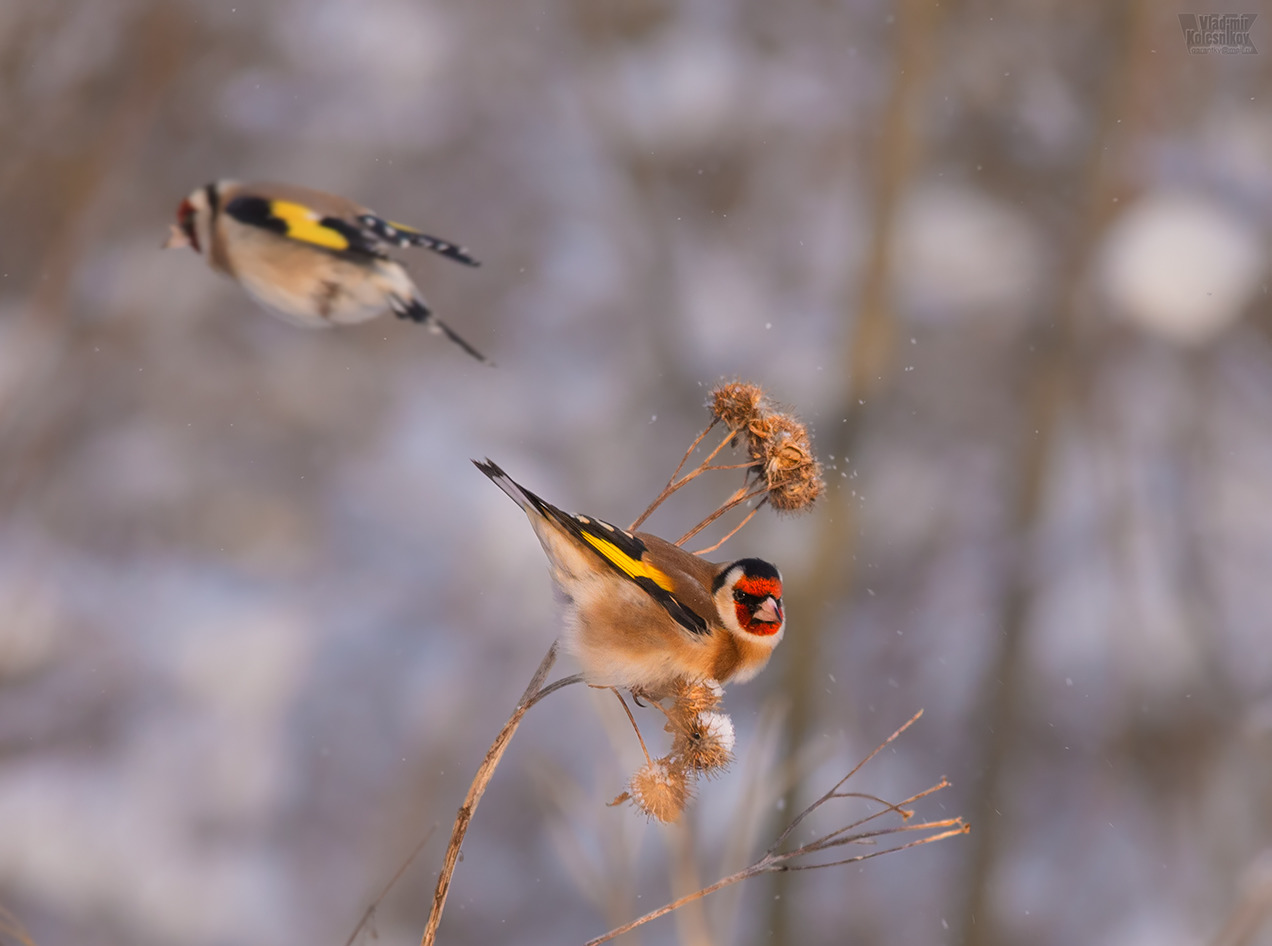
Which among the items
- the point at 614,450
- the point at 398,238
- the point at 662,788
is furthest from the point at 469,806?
the point at 614,450

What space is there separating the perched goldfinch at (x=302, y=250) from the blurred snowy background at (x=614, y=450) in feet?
6.19

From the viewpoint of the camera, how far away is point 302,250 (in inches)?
59.6

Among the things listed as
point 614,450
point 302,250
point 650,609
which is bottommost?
point 614,450

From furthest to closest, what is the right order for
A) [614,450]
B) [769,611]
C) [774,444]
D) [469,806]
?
[614,450] < [769,611] < [774,444] < [469,806]

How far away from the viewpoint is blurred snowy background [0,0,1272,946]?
11.7ft

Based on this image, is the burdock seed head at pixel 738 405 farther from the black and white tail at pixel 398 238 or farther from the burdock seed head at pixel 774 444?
the black and white tail at pixel 398 238

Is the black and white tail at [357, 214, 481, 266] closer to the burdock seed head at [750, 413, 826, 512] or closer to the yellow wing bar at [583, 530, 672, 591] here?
the yellow wing bar at [583, 530, 672, 591]

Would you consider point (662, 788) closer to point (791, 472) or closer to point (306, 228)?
point (791, 472)

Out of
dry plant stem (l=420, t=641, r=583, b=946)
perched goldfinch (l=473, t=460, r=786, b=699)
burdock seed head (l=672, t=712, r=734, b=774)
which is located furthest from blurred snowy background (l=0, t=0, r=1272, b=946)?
dry plant stem (l=420, t=641, r=583, b=946)

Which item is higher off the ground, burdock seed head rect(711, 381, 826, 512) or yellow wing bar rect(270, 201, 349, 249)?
burdock seed head rect(711, 381, 826, 512)

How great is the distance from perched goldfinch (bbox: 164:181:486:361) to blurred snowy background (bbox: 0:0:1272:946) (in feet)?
6.19

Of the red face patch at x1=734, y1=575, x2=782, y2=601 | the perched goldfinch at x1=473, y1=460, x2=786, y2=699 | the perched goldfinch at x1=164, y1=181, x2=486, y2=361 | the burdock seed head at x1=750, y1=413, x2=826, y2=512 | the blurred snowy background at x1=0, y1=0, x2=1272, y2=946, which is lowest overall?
the blurred snowy background at x1=0, y1=0, x2=1272, y2=946

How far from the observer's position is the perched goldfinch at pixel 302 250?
1.50 meters

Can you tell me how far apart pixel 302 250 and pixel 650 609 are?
0.82 m
